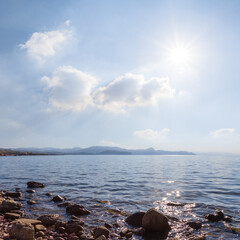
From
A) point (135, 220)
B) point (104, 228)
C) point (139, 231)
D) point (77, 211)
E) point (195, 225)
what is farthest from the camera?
point (77, 211)

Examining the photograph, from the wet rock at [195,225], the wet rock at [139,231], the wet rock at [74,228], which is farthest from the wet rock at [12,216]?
the wet rock at [195,225]

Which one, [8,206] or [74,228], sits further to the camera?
[8,206]

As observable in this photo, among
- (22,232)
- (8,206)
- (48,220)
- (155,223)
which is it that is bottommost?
(8,206)

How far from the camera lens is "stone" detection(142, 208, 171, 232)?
10.7 m

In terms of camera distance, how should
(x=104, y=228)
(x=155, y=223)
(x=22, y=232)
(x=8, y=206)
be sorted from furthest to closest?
(x=8, y=206)
(x=155, y=223)
(x=104, y=228)
(x=22, y=232)

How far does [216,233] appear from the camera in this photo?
10539 millimetres

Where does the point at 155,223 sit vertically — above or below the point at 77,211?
above

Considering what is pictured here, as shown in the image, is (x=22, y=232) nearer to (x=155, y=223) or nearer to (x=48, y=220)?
(x=48, y=220)

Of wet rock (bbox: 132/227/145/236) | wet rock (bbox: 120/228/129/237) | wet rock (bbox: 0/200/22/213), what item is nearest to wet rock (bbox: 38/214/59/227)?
wet rock (bbox: 0/200/22/213)

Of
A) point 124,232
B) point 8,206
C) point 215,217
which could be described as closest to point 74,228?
point 124,232

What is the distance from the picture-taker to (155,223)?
1073 cm

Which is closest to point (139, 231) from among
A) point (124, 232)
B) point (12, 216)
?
point (124, 232)

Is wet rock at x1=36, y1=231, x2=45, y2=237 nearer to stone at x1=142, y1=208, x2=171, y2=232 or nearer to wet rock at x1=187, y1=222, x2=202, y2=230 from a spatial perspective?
stone at x1=142, y1=208, x2=171, y2=232

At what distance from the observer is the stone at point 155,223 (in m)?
10.7
